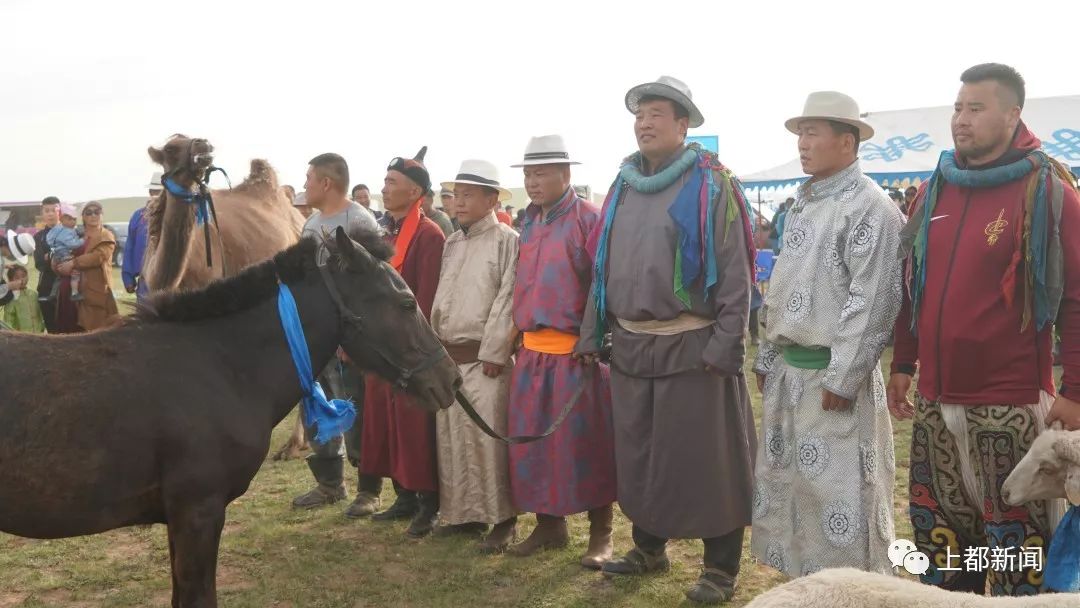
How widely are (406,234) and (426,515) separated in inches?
72.9

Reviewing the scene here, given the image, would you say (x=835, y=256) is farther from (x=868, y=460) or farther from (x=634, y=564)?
(x=634, y=564)

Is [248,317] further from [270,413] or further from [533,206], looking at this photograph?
[533,206]

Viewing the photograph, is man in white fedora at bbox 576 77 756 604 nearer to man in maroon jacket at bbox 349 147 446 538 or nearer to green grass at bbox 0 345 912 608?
green grass at bbox 0 345 912 608

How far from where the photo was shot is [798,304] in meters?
3.87

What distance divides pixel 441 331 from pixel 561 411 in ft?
3.22

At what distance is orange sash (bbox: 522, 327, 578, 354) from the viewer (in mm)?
5020

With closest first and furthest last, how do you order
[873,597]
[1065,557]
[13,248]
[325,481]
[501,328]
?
[873,597], [1065,557], [501,328], [325,481], [13,248]

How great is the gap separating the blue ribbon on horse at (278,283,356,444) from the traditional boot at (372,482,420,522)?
234 cm

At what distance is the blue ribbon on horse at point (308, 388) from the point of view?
11.4 ft

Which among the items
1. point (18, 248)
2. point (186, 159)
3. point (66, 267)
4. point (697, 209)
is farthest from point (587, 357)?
point (18, 248)

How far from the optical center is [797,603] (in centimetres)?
233

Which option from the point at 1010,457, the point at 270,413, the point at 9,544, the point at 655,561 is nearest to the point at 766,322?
the point at 1010,457

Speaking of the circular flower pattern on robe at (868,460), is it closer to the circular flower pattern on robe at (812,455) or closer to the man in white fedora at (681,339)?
the circular flower pattern on robe at (812,455)

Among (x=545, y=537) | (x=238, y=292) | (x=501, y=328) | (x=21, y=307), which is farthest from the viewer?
(x=21, y=307)
